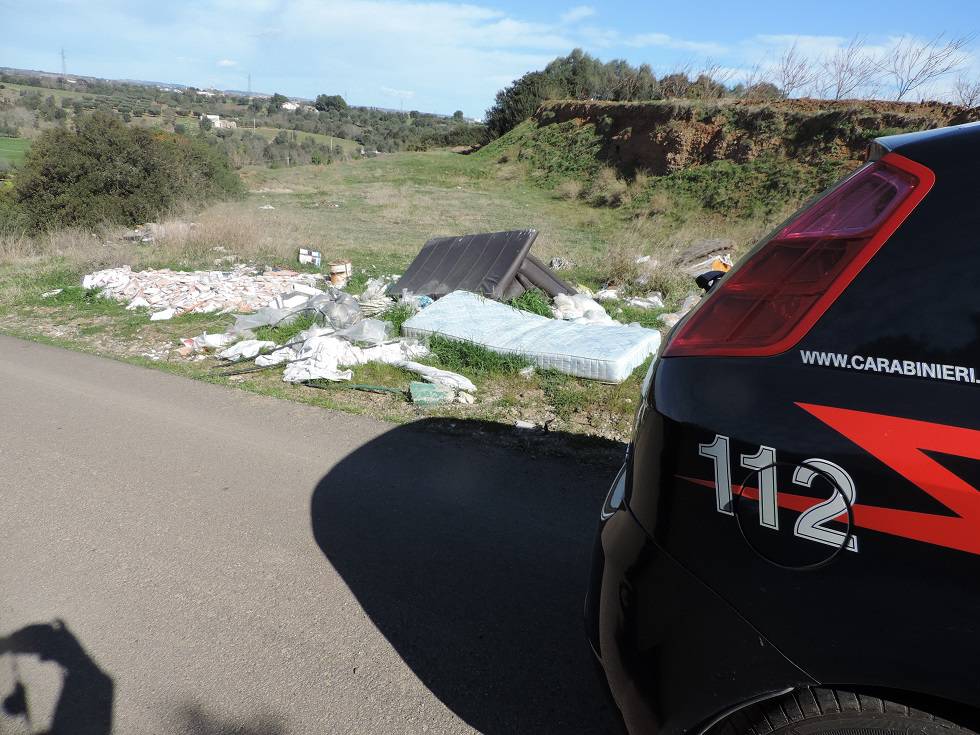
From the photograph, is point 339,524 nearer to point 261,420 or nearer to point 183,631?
point 183,631

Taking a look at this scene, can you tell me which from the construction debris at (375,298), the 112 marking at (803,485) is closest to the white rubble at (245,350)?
the construction debris at (375,298)

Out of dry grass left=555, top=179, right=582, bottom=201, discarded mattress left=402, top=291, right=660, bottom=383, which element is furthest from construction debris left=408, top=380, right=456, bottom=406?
dry grass left=555, top=179, right=582, bottom=201

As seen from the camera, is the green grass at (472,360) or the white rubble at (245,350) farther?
the white rubble at (245,350)

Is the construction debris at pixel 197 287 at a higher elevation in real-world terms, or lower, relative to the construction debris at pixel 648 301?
lower

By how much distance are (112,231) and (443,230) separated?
403 inches

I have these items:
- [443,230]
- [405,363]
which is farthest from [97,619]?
[443,230]

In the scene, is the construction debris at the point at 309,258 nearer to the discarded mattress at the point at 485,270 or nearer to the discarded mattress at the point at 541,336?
the discarded mattress at the point at 485,270

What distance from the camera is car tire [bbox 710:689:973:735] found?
154 centimetres

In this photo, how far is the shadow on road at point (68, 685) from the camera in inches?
103

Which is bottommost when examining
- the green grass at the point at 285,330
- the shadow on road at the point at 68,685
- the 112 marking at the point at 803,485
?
the shadow on road at the point at 68,685

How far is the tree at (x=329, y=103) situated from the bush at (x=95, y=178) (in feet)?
400

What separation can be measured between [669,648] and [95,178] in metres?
25.8

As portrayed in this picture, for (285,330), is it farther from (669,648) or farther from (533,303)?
(669,648)

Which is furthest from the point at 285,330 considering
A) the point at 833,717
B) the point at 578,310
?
the point at 833,717
